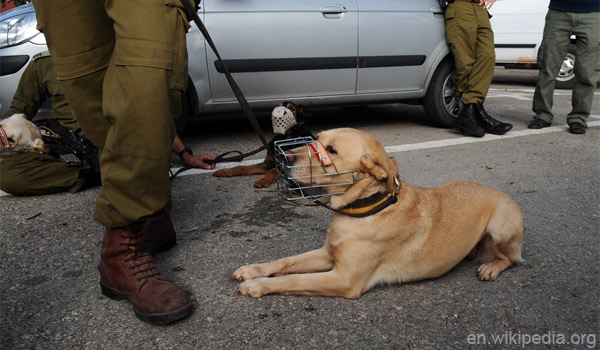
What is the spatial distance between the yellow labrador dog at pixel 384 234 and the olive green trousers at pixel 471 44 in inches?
132

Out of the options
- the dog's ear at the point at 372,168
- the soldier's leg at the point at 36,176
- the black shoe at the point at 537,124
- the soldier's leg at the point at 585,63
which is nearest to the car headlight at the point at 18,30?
the soldier's leg at the point at 36,176

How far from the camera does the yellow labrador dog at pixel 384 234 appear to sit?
7.22 feet

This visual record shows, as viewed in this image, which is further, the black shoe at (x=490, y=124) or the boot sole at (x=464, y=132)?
the black shoe at (x=490, y=124)

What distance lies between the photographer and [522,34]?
31.1 ft

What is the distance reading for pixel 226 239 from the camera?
2.88 m

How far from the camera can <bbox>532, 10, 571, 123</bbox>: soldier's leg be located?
5734 millimetres

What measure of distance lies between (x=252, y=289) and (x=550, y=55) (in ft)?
17.3

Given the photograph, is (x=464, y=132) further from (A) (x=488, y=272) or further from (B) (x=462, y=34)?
(A) (x=488, y=272)

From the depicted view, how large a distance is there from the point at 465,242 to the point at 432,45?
3.74 m

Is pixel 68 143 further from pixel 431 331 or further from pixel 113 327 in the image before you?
pixel 431 331

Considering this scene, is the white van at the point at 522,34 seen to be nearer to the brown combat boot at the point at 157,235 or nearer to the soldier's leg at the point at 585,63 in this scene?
the soldier's leg at the point at 585,63

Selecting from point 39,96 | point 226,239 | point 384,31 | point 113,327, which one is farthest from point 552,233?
point 39,96

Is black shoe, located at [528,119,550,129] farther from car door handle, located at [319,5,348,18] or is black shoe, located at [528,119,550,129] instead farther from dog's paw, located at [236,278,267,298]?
dog's paw, located at [236,278,267,298]

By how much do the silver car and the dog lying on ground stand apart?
3.18 feet
